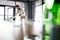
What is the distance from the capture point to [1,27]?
75 centimetres

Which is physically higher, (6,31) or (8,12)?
(8,12)

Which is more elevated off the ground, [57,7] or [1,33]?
[57,7]

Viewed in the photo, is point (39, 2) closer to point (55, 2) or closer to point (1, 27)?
point (55, 2)

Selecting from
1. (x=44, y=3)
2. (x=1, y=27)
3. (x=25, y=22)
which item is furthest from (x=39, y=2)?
(x=1, y=27)

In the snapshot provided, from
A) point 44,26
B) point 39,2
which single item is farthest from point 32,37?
point 39,2

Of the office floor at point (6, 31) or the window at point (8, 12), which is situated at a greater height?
the window at point (8, 12)

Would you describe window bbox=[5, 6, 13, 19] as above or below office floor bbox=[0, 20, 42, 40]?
above

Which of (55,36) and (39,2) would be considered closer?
(55,36)

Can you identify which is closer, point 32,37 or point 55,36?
point 55,36

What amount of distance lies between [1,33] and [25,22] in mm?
160

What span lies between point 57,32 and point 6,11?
0.33 m

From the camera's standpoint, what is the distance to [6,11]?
748mm

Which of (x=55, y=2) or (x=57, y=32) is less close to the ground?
(x=55, y=2)

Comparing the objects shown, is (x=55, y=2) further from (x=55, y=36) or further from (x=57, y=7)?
(x=55, y=36)
